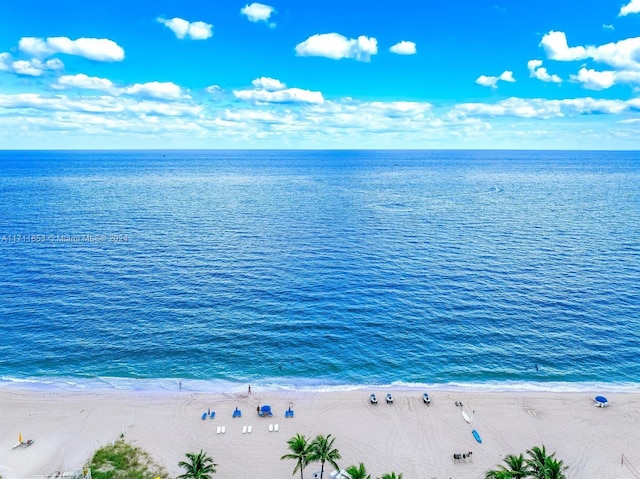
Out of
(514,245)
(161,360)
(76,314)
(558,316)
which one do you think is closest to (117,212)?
(76,314)

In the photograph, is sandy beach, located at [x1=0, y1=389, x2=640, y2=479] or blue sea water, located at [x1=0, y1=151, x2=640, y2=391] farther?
blue sea water, located at [x1=0, y1=151, x2=640, y2=391]

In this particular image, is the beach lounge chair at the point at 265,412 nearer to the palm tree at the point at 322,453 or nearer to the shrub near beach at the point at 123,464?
the shrub near beach at the point at 123,464

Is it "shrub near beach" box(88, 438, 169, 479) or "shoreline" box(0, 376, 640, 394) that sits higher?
"shoreline" box(0, 376, 640, 394)

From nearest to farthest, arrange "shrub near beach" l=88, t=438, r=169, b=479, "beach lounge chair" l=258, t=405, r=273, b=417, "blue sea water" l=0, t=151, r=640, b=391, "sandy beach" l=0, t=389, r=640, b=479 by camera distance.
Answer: "shrub near beach" l=88, t=438, r=169, b=479, "sandy beach" l=0, t=389, r=640, b=479, "beach lounge chair" l=258, t=405, r=273, b=417, "blue sea water" l=0, t=151, r=640, b=391

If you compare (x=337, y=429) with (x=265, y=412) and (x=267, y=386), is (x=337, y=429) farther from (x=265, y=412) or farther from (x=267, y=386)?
(x=267, y=386)

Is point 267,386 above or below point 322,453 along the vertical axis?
below

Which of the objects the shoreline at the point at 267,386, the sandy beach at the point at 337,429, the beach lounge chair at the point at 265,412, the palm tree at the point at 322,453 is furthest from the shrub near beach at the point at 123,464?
the palm tree at the point at 322,453

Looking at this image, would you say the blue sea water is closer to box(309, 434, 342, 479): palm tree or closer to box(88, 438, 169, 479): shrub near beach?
box(88, 438, 169, 479): shrub near beach

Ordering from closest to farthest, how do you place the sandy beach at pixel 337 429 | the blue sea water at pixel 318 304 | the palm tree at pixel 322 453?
the palm tree at pixel 322 453 → the sandy beach at pixel 337 429 → the blue sea water at pixel 318 304

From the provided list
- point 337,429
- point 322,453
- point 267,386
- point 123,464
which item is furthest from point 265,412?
point 123,464

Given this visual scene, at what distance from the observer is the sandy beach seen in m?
46.6

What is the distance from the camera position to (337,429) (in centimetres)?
5162

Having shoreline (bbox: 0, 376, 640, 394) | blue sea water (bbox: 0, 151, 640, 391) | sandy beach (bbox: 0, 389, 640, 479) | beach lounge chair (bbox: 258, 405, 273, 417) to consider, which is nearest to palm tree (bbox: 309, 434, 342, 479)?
sandy beach (bbox: 0, 389, 640, 479)

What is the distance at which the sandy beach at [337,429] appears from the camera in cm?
4662
